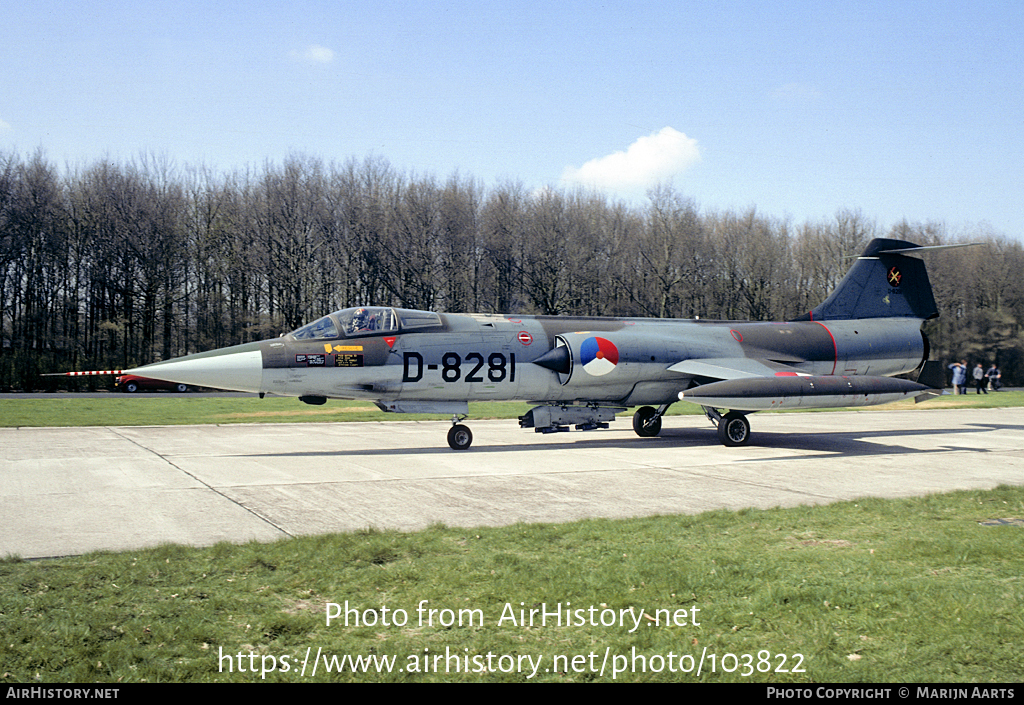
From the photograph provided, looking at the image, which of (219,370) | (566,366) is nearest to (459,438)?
(566,366)

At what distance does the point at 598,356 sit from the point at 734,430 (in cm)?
333

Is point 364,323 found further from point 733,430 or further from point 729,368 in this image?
point 733,430

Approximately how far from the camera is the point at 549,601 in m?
5.05

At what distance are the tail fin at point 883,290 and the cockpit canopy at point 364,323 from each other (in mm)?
10618

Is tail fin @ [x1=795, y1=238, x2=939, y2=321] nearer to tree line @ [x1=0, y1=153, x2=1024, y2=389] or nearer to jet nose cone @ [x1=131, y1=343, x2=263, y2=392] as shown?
jet nose cone @ [x1=131, y1=343, x2=263, y2=392]

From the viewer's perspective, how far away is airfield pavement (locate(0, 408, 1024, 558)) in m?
7.91

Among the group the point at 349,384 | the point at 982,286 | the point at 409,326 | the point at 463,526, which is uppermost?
the point at 982,286

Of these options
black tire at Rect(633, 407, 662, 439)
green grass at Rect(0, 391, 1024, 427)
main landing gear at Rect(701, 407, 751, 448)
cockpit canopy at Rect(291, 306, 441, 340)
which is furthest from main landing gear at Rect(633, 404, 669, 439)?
green grass at Rect(0, 391, 1024, 427)

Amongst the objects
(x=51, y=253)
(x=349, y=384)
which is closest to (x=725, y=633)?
(x=349, y=384)

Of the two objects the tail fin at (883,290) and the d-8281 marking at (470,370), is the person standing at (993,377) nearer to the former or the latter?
the tail fin at (883,290)

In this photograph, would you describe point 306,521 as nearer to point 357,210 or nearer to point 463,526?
point 463,526

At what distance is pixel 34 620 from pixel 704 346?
1475cm

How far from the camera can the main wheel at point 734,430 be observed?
15984 mm

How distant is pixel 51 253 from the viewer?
49.4m
